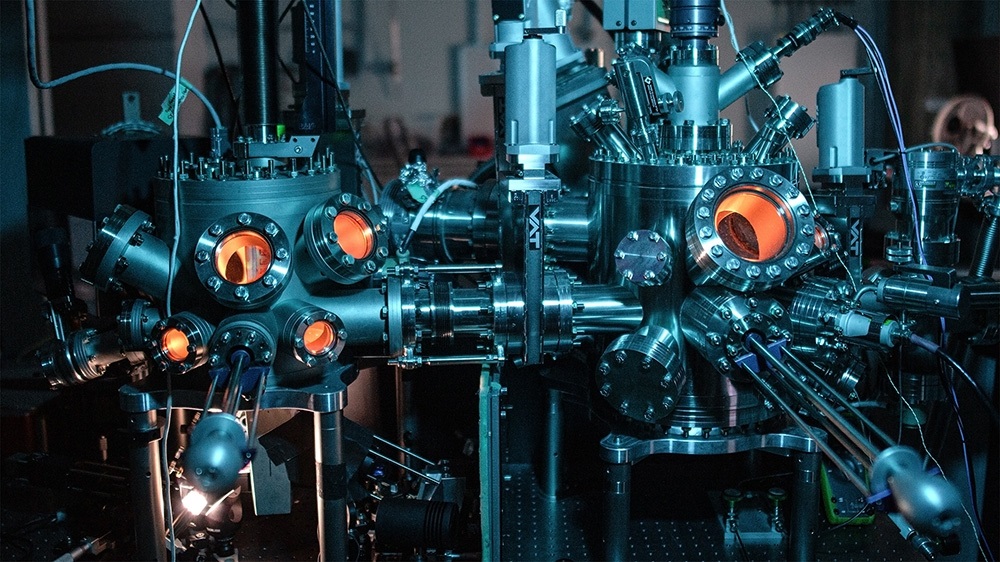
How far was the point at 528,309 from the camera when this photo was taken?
152 centimetres

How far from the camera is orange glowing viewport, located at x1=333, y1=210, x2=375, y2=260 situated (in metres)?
1.50

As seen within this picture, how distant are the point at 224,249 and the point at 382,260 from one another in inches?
8.9

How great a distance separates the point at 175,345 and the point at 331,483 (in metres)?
0.29

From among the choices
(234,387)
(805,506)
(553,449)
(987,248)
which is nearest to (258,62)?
(234,387)

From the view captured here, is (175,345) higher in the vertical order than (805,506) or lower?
higher

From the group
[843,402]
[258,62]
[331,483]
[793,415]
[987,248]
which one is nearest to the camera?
[843,402]

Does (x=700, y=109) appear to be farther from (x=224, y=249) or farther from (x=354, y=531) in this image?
(x=354, y=531)

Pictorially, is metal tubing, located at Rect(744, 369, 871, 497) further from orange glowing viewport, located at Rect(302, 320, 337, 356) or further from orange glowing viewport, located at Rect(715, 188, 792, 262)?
orange glowing viewport, located at Rect(302, 320, 337, 356)

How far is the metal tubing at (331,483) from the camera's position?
140 cm

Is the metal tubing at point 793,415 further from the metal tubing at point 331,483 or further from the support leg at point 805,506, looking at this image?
the metal tubing at point 331,483

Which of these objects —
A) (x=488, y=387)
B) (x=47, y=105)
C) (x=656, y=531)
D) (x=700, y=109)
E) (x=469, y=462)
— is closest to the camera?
(x=488, y=387)

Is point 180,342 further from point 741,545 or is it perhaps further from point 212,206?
point 741,545

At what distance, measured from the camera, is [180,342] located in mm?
1380

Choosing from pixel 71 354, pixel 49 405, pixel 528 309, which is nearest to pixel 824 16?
pixel 528 309
